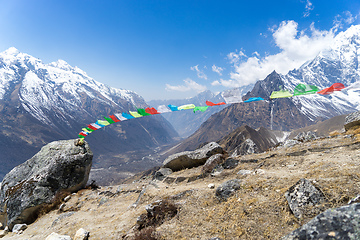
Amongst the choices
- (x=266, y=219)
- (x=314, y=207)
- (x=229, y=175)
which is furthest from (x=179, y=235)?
(x=229, y=175)

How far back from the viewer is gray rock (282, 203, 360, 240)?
2.99 metres

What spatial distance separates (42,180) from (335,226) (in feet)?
69.5

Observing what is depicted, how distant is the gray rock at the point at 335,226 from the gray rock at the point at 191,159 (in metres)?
13.1

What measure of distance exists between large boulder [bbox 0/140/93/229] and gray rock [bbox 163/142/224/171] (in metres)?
9.75

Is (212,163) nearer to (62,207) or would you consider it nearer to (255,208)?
(255,208)

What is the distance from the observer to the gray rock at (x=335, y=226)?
2.99 metres

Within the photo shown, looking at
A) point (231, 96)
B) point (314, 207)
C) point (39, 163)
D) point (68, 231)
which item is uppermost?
point (231, 96)

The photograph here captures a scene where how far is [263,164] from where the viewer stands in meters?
11.4

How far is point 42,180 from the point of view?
1600 centimetres

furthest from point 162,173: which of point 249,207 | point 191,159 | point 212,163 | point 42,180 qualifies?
point 42,180

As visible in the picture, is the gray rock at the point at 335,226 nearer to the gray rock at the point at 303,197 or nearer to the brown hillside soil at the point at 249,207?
the brown hillside soil at the point at 249,207

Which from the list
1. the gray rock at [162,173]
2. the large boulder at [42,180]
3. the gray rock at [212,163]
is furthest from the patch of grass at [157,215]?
the large boulder at [42,180]

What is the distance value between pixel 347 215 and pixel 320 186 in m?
2.97

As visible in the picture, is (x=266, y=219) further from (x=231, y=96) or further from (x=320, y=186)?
(x=231, y=96)
